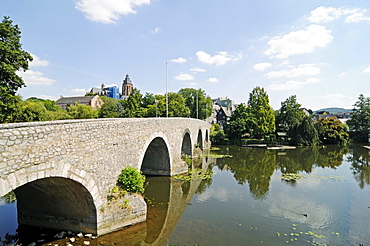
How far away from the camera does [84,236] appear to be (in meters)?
8.62

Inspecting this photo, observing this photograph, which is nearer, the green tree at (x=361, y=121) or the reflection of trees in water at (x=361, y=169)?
the reflection of trees in water at (x=361, y=169)

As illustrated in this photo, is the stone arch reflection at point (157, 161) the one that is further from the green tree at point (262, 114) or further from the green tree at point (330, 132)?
the green tree at point (330, 132)

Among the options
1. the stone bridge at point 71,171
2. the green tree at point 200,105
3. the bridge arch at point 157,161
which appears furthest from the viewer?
Result: the green tree at point 200,105

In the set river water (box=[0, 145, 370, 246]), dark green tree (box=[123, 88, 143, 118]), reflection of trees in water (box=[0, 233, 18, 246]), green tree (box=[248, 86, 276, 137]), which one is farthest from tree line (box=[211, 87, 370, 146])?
reflection of trees in water (box=[0, 233, 18, 246])

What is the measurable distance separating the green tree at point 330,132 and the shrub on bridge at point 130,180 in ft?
134

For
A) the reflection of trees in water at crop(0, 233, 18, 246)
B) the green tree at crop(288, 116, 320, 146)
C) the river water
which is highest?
the green tree at crop(288, 116, 320, 146)

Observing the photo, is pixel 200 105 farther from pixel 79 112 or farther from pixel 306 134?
pixel 79 112

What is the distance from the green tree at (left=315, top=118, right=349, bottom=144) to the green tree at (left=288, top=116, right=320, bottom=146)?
2.93 meters

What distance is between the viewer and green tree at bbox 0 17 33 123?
50.4 ft

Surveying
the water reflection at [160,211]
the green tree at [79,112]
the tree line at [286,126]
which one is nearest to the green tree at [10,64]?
the water reflection at [160,211]

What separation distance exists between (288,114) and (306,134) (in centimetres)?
733

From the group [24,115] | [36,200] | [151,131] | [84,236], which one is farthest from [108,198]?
[24,115]

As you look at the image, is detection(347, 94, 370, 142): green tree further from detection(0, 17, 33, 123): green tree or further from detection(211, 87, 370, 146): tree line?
detection(0, 17, 33, 123): green tree

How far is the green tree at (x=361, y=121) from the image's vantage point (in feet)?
150
